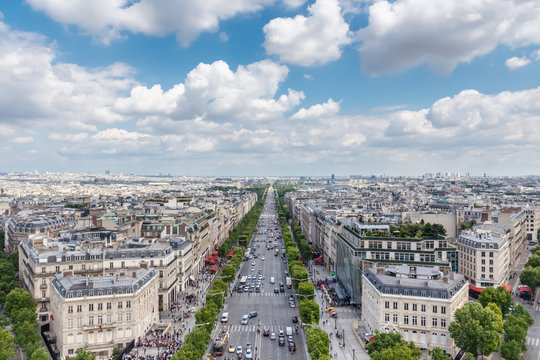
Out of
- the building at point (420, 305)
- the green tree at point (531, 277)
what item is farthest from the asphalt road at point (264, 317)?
the green tree at point (531, 277)

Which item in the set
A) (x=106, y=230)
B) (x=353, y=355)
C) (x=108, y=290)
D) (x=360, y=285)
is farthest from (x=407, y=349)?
(x=106, y=230)

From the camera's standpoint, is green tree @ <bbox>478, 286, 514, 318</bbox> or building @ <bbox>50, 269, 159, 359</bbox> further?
green tree @ <bbox>478, 286, 514, 318</bbox>

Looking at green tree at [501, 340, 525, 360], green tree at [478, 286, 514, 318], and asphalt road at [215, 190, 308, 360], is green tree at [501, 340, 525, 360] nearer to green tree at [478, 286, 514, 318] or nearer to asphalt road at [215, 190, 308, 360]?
green tree at [478, 286, 514, 318]

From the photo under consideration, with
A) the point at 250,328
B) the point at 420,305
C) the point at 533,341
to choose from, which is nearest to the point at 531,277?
the point at 533,341

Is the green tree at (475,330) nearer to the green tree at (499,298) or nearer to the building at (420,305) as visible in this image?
the building at (420,305)

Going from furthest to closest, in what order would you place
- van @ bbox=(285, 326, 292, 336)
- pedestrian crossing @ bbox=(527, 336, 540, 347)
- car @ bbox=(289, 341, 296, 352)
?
van @ bbox=(285, 326, 292, 336) → pedestrian crossing @ bbox=(527, 336, 540, 347) → car @ bbox=(289, 341, 296, 352)

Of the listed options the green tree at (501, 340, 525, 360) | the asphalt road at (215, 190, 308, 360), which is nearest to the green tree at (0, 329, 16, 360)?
the asphalt road at (215, 190, 308, 360)

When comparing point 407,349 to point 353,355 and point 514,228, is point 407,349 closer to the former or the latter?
point 353,355
